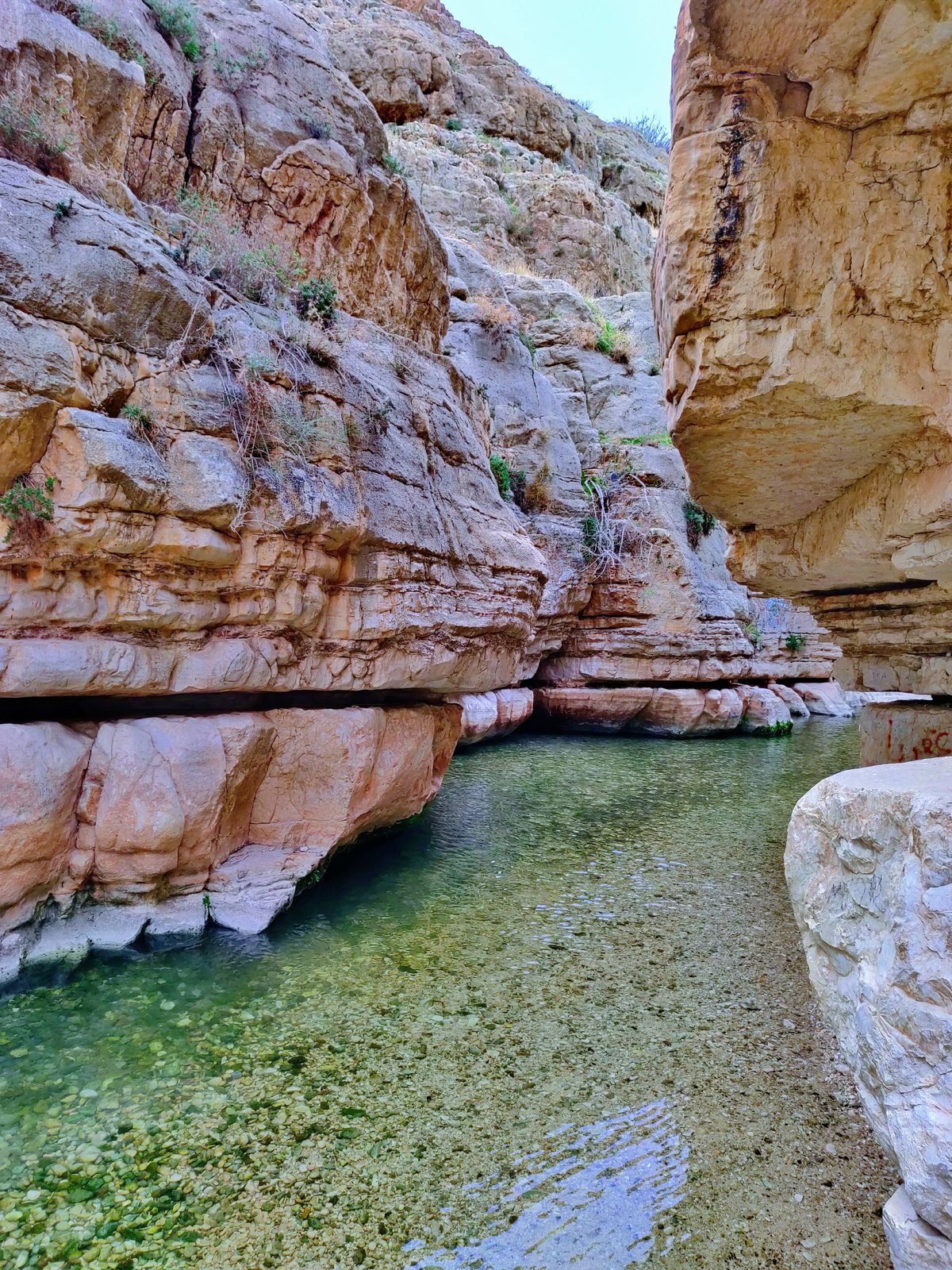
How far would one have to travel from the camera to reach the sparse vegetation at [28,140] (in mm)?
4031

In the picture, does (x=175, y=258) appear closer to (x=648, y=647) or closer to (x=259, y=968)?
(x=259, y=968)

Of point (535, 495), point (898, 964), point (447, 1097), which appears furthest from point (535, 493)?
point (898, 964)

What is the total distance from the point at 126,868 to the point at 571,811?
15.7ft

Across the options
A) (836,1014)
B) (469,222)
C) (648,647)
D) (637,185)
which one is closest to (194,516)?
(836,1014)

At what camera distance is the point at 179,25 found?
5695 mm

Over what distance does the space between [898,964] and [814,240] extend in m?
2.97

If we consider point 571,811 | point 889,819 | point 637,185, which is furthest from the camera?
point 637,185

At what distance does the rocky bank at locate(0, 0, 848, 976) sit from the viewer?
3.69 meters

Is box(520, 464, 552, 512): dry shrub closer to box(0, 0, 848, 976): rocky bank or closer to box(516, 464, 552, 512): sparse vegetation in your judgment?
box(516, 464, 552, 512): sparse vegetation

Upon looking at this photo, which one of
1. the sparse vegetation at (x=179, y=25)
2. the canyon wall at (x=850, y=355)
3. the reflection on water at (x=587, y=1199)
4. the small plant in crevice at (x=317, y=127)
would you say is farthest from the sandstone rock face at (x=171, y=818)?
the sparse vegetation at (x=179, y=25)

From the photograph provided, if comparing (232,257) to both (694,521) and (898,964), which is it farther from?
(694,521)

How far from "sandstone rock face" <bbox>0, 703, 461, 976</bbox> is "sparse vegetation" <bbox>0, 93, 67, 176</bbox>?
3497mm

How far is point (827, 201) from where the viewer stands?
2953 mm

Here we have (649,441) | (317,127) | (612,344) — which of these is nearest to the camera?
(317,127)
